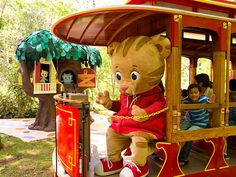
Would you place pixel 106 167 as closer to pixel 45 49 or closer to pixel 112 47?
pixel 112 47

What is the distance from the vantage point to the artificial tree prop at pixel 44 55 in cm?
778

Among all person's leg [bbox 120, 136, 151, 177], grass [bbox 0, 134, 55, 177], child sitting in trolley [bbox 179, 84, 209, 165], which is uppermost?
child sitting in trolley [bbox 179, 84, 209, 165]

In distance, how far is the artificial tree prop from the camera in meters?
7.78

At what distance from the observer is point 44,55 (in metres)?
7.80

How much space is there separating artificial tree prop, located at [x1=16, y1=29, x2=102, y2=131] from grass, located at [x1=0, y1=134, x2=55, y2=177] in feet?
4.41

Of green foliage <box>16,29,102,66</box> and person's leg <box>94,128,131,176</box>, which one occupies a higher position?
green foliage <box>16,29,102,66</box>

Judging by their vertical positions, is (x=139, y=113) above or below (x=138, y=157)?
above

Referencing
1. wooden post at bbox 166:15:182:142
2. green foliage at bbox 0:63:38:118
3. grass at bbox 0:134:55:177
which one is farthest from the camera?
green foliage at bbox 0:63:38:118

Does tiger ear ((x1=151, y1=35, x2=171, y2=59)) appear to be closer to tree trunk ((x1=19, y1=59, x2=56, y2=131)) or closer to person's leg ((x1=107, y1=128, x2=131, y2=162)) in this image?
person's leg ((x1=107, y1=128, x2=131, y2=162))

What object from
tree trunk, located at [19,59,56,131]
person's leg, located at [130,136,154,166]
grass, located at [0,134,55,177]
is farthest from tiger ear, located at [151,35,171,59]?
tree trunk, located at [19,59,56,131]

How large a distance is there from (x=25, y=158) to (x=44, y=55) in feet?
9.70

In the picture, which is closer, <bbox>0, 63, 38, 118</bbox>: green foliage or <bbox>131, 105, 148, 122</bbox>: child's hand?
<bbox>131, 105, 148, 122</bbox>: child's hand

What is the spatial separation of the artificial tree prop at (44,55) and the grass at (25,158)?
134cm

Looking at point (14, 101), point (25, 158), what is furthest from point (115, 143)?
point (14, 101)
